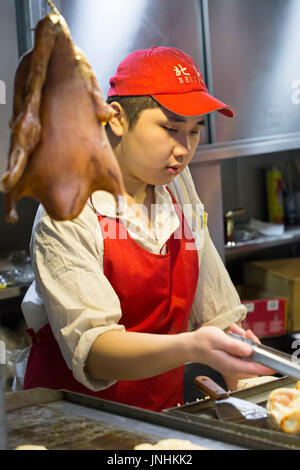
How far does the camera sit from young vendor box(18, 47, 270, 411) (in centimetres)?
140

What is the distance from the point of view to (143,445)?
101cm

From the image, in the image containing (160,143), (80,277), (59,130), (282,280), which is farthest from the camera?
(282,280)

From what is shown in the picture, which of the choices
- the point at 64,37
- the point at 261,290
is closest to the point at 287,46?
the point at 261,290

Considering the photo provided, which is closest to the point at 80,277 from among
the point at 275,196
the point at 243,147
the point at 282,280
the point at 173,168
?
the point at 173,168

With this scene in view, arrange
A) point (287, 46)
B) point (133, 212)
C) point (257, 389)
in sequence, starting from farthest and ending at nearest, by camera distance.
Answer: point (287, 46) < point (133, 212) < point (257, 389)

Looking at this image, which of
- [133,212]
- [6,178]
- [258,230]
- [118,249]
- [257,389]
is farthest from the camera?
[258,230]

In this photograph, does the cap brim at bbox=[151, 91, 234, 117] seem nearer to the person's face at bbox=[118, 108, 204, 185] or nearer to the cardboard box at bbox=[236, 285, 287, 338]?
the person's face at bbox=[118, 108, 204, 185]

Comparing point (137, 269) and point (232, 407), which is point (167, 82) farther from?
point (232, 407)

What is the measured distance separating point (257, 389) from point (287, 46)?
7.58 ft

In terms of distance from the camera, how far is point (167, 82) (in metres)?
1.55

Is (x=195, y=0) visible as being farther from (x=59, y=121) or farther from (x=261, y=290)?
(x=59, y=121)

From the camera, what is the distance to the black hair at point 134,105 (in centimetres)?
155

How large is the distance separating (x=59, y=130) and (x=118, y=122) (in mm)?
653

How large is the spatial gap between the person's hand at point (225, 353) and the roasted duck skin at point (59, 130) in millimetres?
356
